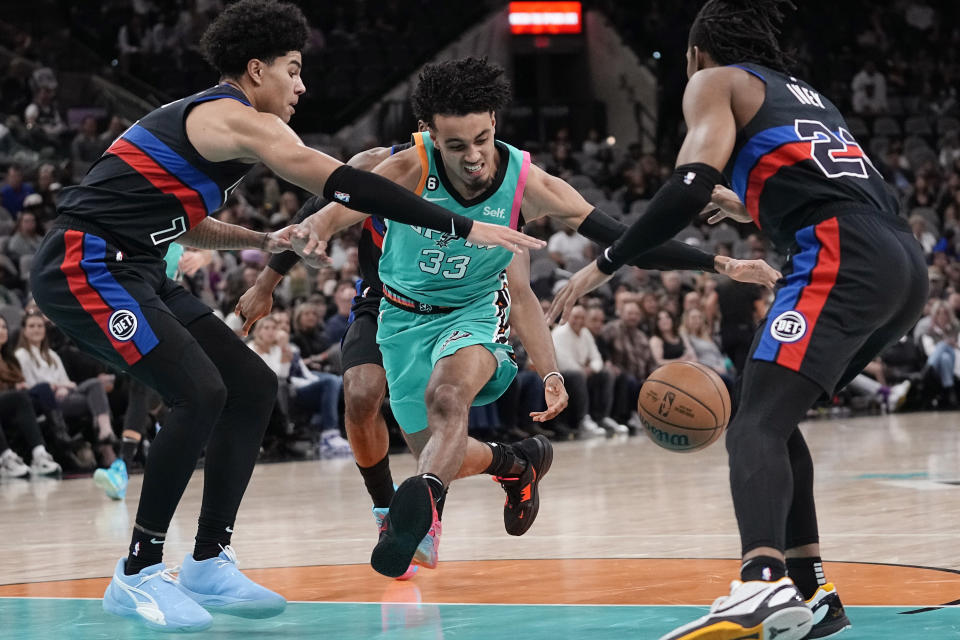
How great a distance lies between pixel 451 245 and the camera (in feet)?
16.7

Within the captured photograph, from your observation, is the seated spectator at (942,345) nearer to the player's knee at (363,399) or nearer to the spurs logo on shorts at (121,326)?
the player's knee at (363,399)

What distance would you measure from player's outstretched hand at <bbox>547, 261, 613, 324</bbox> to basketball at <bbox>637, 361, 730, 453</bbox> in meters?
0.98

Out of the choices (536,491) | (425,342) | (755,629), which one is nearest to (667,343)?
(536,491)

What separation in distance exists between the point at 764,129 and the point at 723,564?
2.12m

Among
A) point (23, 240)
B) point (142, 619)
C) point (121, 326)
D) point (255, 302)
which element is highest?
point (121, 326)

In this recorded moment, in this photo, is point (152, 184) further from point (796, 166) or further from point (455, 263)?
point (796, 166)

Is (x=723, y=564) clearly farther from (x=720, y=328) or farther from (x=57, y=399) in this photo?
(x=720, y=328)

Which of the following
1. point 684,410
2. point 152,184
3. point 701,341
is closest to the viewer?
point 152,184

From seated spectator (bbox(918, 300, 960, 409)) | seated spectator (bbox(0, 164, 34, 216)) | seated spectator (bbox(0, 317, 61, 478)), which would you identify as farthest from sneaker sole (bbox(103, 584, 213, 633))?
seated spectator (bbox(918, 300, 960, 409))

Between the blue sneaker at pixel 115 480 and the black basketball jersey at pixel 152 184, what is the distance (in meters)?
4.42

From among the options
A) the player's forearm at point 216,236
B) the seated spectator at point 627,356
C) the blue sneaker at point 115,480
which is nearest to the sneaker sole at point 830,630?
the player's forearm at point 216,236

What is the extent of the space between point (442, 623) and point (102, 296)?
1494 mm

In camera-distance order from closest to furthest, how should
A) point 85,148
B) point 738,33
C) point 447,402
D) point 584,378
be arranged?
point 738,33 → point 447,402 → point 584,378 → point 85,148

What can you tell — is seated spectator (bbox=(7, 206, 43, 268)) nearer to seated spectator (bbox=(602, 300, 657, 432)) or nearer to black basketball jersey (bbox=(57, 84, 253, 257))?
seated spectator (bbox=(602, 300, 657, 432))
